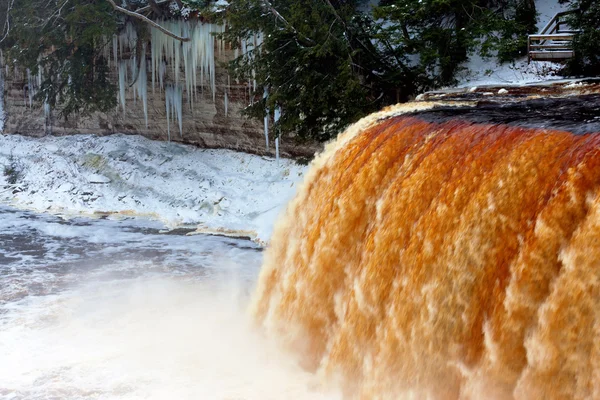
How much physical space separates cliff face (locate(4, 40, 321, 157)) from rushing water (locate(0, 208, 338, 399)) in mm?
3911

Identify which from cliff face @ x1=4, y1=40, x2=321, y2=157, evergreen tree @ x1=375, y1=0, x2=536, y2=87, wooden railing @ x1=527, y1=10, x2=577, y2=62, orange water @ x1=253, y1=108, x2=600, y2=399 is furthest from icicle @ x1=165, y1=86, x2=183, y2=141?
orange water @ x1=253, y1=108, x2=600, y2=399

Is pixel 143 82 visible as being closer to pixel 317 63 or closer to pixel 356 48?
pixel 317 63

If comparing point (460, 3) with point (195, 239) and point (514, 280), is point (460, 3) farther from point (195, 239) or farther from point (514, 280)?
point (514, 280)

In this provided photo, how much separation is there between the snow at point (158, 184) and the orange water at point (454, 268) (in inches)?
255

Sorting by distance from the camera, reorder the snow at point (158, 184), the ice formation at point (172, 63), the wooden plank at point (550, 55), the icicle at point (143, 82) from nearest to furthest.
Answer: the wooden plank at point (550, 55) < the snow at point (158, 184) < the ice formation at point (172, 63) < the icicle at point (143, 82)

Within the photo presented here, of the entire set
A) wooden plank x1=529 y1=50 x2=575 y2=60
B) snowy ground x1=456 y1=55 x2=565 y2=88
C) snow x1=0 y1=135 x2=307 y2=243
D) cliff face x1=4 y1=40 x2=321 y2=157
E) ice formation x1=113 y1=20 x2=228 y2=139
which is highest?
ice formation x1=113 y1=20 x2=228 y2=139

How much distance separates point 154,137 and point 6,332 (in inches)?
431

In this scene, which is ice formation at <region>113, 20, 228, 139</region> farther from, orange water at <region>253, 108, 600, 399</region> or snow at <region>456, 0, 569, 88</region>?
orange water at <region>253, 108, 600, 399</region>

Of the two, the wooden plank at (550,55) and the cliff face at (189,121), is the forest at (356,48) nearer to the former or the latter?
the wooden plank at (550,55)

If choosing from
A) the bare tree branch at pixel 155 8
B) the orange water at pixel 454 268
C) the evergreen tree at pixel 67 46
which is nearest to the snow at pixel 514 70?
the orange water at pixel 454 268

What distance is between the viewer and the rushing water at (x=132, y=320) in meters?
6.25

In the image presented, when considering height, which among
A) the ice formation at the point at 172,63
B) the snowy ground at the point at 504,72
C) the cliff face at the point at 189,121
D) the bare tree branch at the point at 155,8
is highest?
the bare tree branch at the point at 155,8

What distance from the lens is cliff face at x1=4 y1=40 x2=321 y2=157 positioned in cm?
1609

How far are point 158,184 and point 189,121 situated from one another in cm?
235
